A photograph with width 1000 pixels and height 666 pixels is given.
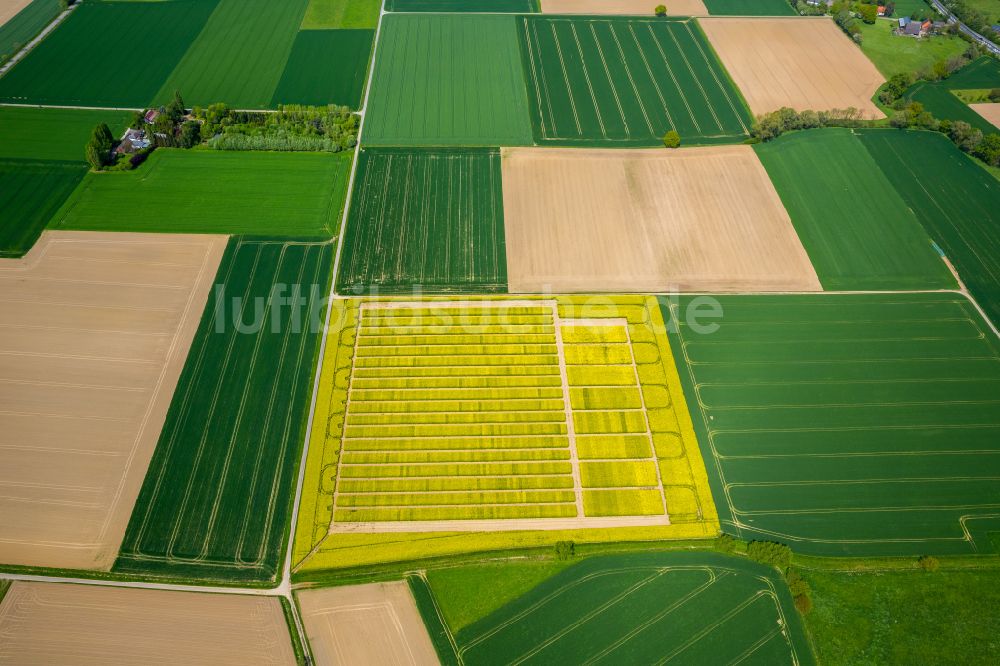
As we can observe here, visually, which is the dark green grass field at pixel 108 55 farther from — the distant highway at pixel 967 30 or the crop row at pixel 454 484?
the distant highway at pixel 967 30

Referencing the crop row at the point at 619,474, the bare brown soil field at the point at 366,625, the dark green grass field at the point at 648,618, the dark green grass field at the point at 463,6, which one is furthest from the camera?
the dark green grass field at the point at 463,6

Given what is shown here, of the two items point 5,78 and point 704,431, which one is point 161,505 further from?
point 5,78

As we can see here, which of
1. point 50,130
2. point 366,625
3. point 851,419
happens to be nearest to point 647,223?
point 851,419

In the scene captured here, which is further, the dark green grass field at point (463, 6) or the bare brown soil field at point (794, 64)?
the dark green grass field at point (463, 6)

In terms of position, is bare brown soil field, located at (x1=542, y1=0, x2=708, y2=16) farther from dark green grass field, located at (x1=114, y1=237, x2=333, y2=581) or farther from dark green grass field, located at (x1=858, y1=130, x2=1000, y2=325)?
dark green grass field, located at (x1=114, y1=237, x2=333, y2=581)

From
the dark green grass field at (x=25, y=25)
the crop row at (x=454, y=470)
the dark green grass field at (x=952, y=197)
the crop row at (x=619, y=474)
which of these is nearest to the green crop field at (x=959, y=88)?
the dark green grass field at (x=952, y=197)
